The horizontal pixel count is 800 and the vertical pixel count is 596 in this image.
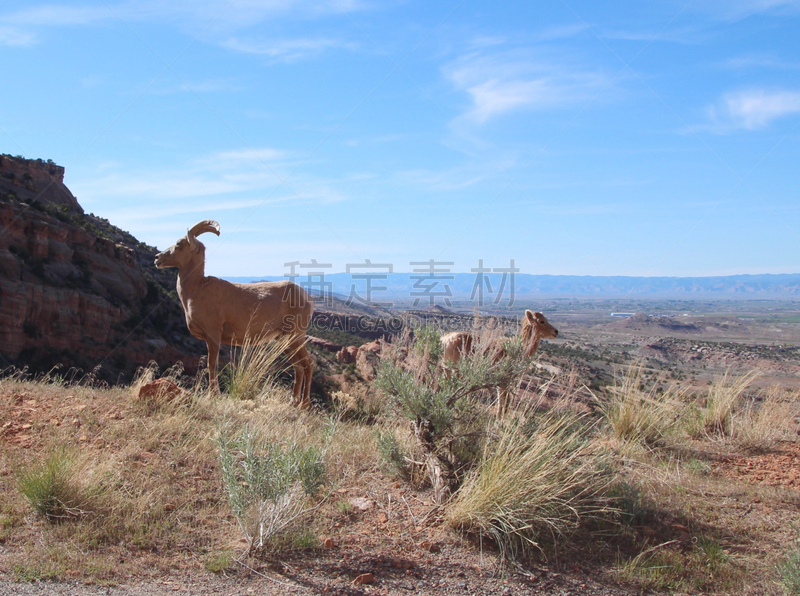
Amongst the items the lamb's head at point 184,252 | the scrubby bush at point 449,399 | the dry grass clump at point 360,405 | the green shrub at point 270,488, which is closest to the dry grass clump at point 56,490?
the green shrub at point 270,488

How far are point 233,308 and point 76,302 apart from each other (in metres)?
30.8

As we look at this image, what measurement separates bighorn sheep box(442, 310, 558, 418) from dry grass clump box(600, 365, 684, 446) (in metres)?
1.42

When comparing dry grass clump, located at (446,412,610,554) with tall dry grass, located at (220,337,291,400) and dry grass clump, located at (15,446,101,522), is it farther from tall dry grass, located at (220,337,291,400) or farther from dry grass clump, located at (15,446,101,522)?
tall dry grass, located at (220,337,291,400)

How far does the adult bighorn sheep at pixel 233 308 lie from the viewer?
803 centimetres

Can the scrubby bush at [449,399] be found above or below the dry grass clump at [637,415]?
above

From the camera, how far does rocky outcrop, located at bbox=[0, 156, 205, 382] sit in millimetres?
30484

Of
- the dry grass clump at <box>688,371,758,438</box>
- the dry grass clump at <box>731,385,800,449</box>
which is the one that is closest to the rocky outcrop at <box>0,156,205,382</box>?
the dry grass clump at <box>688,371,758,438</box>

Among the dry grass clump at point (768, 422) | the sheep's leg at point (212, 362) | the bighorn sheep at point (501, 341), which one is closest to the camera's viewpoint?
the bighorn sheep at point (501, 341)

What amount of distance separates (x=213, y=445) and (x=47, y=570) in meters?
2.14

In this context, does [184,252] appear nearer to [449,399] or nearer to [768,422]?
[449,399]

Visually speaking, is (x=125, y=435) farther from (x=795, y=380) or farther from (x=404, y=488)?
(x=795, y=380)

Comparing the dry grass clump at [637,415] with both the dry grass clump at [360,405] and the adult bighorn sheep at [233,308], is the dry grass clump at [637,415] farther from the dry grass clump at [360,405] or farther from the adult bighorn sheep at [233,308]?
the adult bighorn sheep at [233,308]

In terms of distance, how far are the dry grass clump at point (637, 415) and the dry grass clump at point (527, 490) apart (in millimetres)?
2986

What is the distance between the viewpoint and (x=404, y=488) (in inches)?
196
